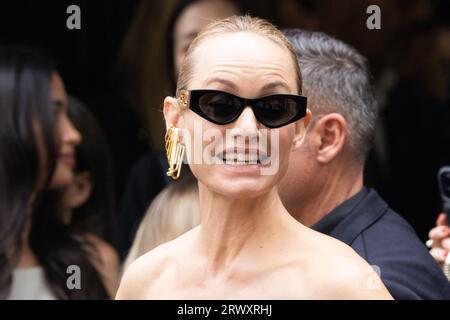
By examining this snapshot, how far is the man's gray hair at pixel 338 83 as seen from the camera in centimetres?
345

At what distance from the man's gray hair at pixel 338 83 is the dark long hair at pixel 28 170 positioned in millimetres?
1222

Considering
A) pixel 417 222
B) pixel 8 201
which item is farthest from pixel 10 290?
pixel 417 222

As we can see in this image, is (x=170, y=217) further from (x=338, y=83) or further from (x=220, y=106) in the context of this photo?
(x=220, y=106)

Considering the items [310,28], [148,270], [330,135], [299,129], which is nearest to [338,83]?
[330,135]

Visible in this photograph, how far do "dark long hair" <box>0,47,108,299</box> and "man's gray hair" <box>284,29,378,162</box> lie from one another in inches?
48.1

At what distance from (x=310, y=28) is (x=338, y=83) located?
2.21m

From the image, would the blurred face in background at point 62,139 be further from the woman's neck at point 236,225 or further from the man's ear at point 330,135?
the woman's neck at point 236,225

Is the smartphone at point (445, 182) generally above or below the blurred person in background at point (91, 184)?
above

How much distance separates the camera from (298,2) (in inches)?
223

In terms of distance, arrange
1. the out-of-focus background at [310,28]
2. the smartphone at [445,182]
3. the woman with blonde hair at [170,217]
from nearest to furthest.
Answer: the smartphone at [445,182]
the woman with blonde hair at [170,217]
the out-of-focus background at [310,28]

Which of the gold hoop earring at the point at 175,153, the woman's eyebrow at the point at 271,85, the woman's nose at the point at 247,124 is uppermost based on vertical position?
the woman's eyebrow at the point at 271,85

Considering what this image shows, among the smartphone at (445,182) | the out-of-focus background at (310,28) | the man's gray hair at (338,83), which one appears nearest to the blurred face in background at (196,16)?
the out-of-focus background at (310,28)

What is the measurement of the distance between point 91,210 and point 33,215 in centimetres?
44

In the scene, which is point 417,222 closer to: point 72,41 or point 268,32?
point 72,41
